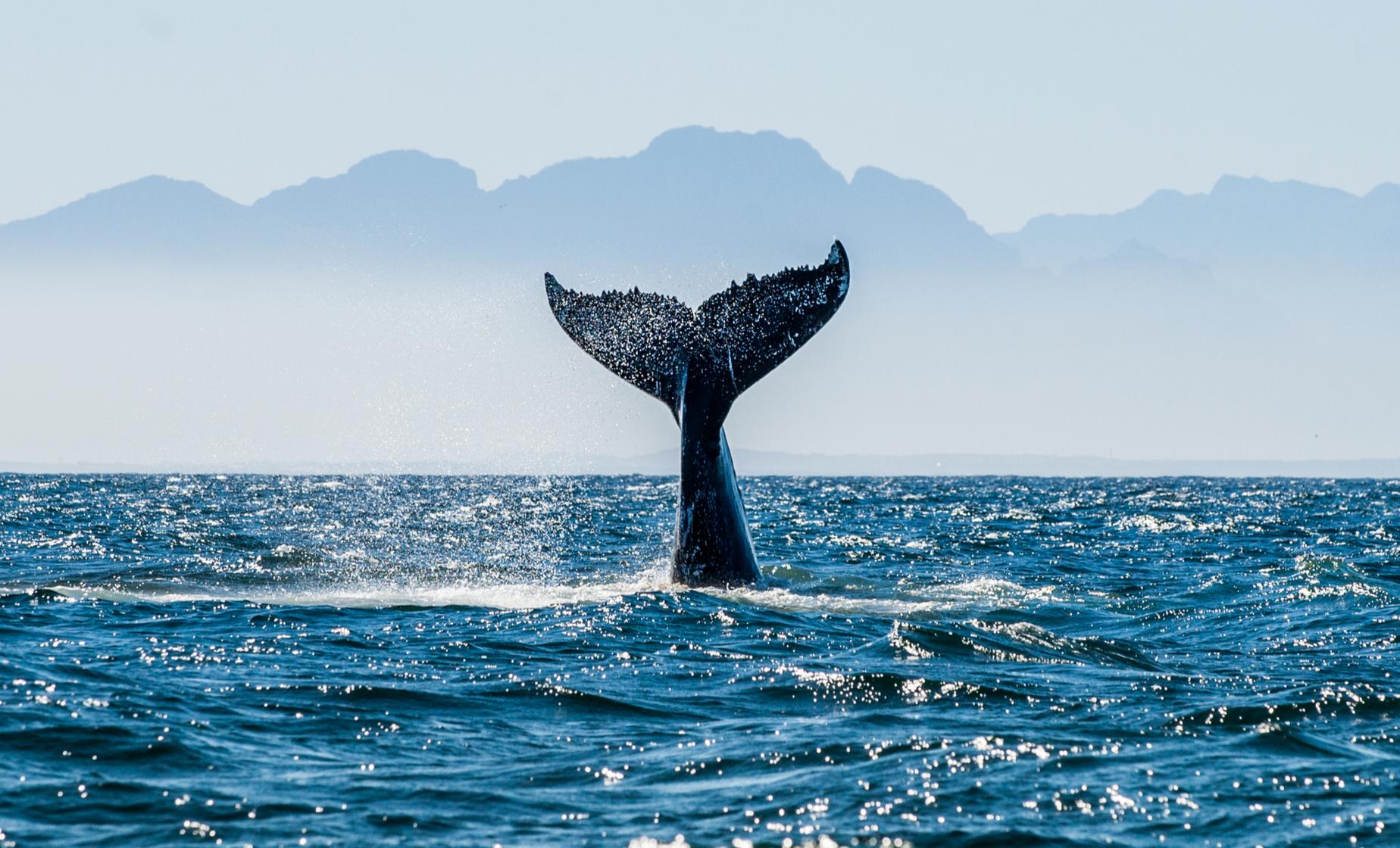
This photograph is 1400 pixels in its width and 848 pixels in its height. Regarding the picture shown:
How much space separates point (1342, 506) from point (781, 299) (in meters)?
39.6

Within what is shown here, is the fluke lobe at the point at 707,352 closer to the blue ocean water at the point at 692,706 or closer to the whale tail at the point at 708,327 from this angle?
the whale tail at the point at 708,327

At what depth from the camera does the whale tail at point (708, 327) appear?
14469mm

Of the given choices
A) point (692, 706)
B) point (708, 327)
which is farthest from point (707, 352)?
point (692, 706)

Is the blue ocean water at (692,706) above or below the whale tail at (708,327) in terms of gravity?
below

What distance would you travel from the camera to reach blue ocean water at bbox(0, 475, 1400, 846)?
22.1ft

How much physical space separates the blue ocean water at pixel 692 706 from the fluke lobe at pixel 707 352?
74 centimetres

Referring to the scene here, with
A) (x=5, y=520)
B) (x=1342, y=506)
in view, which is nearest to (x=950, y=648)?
(x=5, y=520)

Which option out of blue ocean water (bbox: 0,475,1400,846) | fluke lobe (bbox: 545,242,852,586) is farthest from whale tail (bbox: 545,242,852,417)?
blue ocean water (bbox: 0,475,1400,846)

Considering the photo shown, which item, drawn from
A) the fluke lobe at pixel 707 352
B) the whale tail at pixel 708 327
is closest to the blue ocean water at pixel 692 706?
the fluke lobe at pixel 707 352

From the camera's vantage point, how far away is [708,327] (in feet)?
50.2

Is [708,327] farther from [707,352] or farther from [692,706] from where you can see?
[692,706]

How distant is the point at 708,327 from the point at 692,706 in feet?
21.4

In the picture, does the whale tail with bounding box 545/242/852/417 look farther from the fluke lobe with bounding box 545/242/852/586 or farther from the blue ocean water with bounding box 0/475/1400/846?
the blue ocean water with bounding box 0/475/1400/846

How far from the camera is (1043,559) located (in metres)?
22.5
